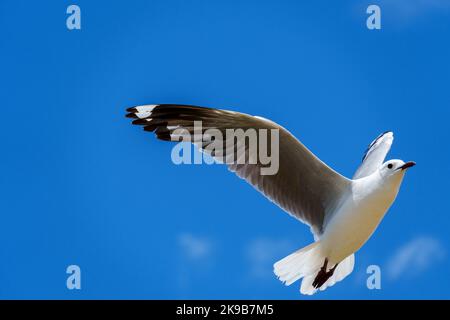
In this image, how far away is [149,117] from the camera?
18.4 feet

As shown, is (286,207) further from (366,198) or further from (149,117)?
(149,117)

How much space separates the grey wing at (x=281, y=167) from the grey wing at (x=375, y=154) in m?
0.67

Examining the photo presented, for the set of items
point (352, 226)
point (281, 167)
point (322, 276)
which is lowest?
point (322, 276)

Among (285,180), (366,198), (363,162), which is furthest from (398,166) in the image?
(363,162)

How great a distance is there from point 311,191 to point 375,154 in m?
0.92

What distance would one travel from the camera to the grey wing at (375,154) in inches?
248

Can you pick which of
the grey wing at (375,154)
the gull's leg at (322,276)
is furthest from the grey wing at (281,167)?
the grey wing at (375,154)

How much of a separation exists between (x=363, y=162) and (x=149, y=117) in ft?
5.72

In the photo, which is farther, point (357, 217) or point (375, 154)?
point (375, 154)

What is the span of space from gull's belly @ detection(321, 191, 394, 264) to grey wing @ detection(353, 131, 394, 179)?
0.80 metres

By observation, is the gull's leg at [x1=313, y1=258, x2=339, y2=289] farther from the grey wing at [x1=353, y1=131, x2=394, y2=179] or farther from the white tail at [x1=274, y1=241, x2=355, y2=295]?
the grey wing at [x1=353, y1=131, x2=394, y2=179]

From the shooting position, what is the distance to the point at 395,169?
5406 millimetres

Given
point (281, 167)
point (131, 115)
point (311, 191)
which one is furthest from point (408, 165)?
point (131, 115)

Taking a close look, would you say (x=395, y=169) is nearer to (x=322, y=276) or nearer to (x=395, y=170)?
(x=395, y=170)
